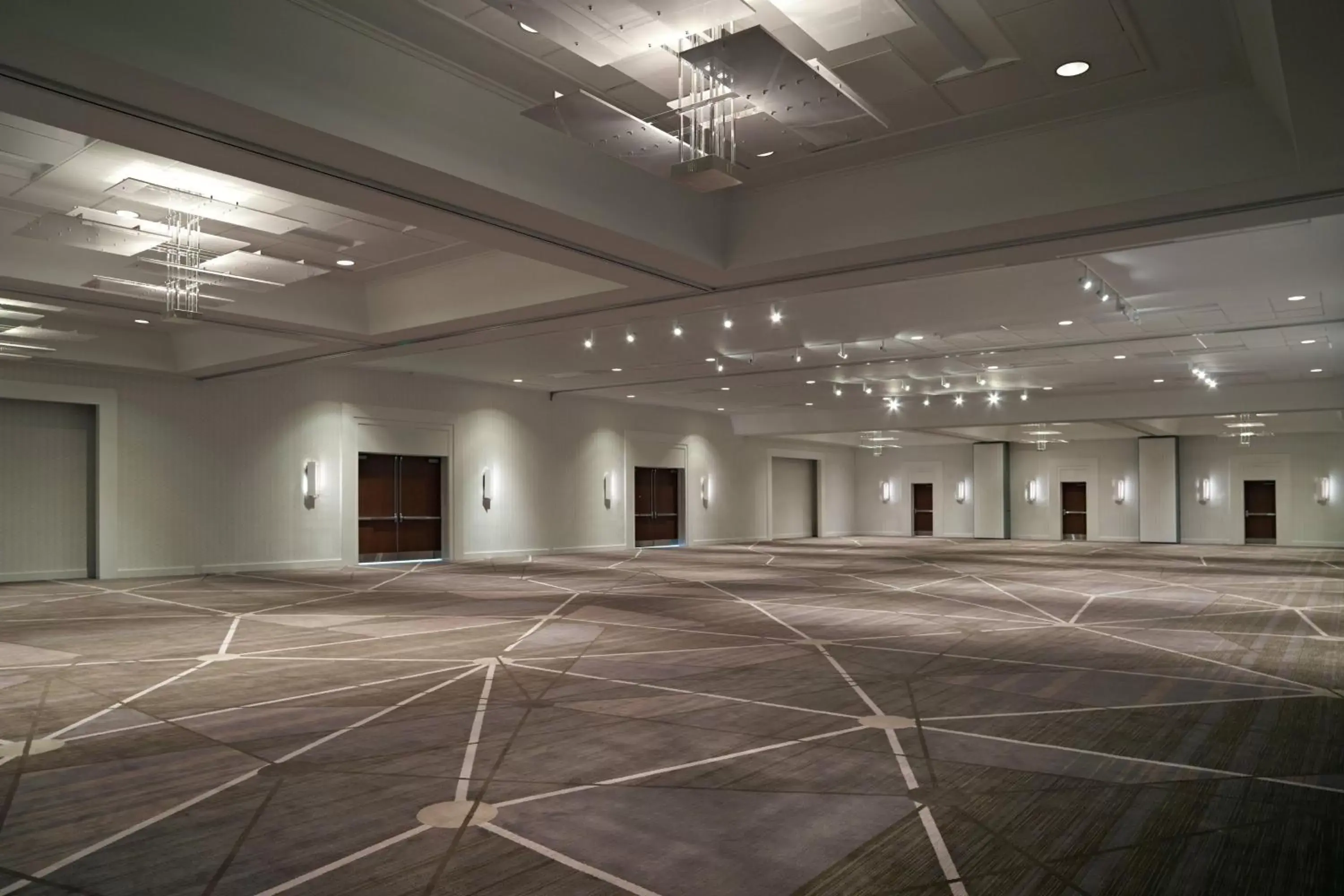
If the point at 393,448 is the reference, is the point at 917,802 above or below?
below

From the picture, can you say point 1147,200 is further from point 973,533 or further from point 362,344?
point 973,533

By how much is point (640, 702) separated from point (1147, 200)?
5.39 meters

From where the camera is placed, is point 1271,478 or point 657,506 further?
point 1271,478

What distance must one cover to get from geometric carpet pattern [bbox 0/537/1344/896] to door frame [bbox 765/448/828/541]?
20.2 metres

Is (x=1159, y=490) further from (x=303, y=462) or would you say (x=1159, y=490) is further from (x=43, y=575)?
(x=43, y=575)

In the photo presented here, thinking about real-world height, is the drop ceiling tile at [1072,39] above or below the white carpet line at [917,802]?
above

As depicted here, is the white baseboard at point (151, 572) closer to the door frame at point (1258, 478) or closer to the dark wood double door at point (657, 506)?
the dark wood double door at point (657, 506)

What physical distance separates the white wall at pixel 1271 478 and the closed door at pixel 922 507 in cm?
922

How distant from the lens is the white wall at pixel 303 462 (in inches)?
662

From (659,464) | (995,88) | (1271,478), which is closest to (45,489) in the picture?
(659,464)

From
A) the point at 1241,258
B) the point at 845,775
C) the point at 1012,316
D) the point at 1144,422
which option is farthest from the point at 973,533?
the point at 845,775

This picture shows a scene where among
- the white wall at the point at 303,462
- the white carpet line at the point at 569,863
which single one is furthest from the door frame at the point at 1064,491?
the white carpet line at the point at 569,863

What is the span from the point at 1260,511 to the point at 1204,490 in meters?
1.86

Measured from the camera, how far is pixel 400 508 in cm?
2044
